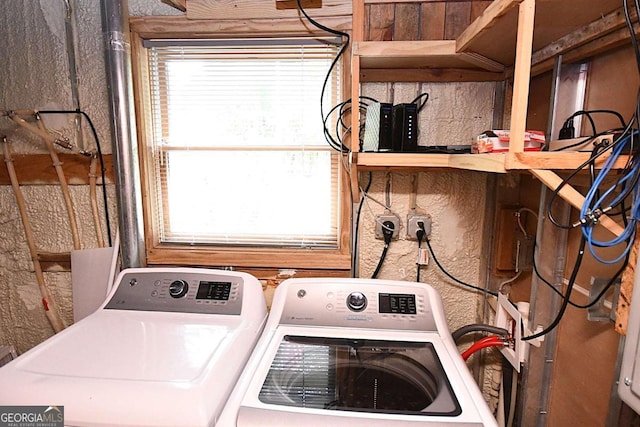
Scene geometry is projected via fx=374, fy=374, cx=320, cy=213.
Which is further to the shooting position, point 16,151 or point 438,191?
point 16,151

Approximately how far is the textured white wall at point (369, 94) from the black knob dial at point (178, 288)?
0.59 m

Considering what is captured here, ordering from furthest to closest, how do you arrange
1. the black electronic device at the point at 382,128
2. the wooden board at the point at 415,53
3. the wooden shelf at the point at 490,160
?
the black electronic device at the point at 382,128 < the wooden board at the point at 415,53 < the wooden shelf at the point at 490,160

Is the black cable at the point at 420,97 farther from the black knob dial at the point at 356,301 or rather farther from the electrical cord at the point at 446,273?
the black knob dial at the point at 356,301

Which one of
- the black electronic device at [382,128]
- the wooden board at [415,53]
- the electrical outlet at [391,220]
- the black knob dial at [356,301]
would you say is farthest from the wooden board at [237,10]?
the black knob dial at [356,301]

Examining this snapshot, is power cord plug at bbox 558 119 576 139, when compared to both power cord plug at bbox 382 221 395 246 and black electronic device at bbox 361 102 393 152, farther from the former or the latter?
power cord plug at bbox 382 221 395 246

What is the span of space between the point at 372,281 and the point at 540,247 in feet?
1.76

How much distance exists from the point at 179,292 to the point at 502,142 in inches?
44.5

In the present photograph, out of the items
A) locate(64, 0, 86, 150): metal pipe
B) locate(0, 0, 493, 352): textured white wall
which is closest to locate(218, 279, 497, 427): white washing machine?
locate(0, 0, 493, 352): textured white wall

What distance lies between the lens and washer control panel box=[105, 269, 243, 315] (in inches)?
50.9

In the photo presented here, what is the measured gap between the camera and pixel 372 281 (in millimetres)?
1322

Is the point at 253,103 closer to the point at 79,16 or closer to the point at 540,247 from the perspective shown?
the point at 79,16

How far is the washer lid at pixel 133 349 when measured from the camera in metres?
0.92

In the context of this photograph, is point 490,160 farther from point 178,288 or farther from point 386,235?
point 178,288

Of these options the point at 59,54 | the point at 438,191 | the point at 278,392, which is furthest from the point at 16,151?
the point at 438,191
